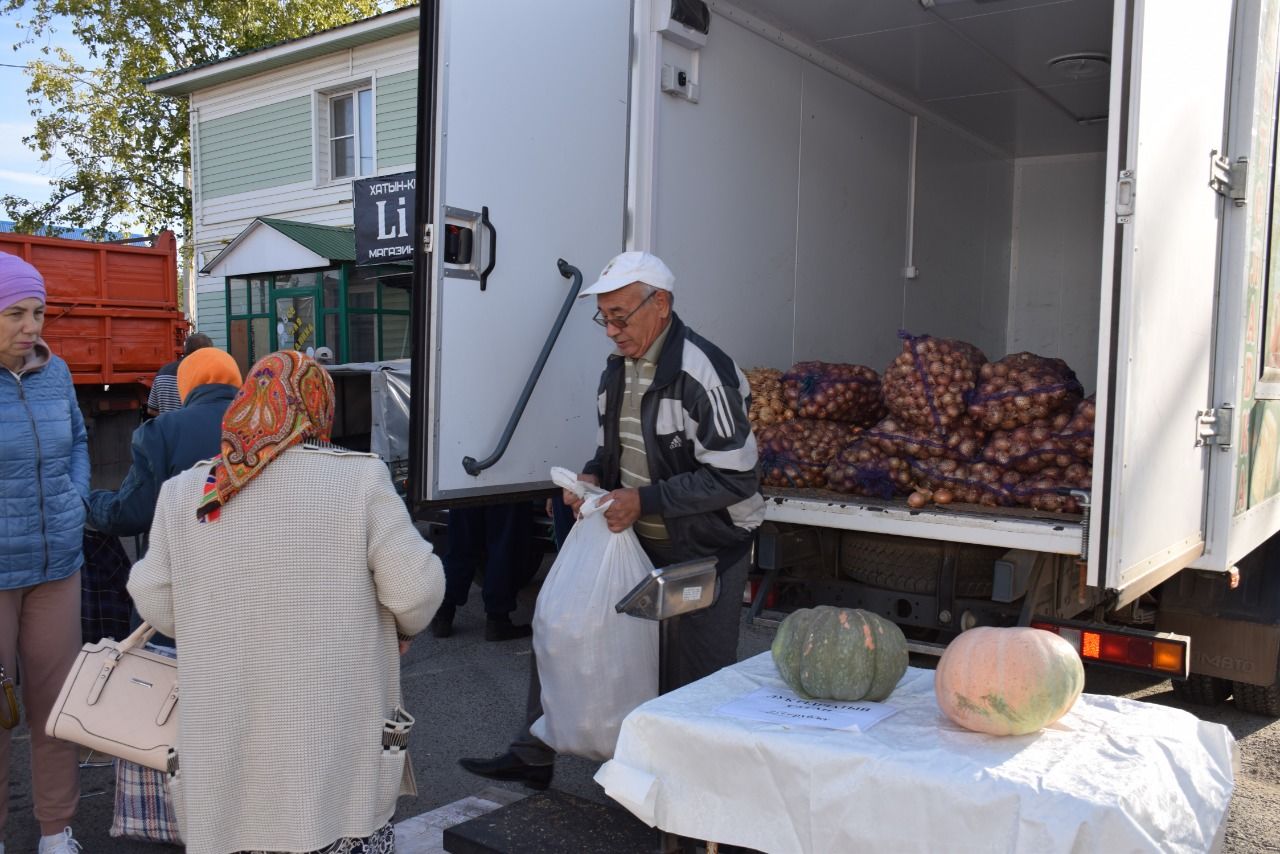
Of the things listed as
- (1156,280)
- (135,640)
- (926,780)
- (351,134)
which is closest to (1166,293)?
(1156,280)

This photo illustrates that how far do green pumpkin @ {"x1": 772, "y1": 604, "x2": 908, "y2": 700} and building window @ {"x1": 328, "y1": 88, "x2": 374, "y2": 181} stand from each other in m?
17.3

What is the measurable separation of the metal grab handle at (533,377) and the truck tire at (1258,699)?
333cm

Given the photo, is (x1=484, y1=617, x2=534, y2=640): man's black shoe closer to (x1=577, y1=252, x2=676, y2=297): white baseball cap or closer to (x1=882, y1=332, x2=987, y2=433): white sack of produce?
(x1=882, y1=332, x2=987, y2=433): white sack of produce

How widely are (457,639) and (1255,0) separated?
16.7 feet

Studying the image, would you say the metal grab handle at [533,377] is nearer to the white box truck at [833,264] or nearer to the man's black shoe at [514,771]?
the white box truck at [833,264]

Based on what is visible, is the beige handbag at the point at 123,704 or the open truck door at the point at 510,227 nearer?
the beige handbag at the point at 123,704

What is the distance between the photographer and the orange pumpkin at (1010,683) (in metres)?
1.87

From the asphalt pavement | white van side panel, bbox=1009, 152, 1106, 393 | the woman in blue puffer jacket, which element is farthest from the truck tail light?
white van side panel, bbox=1009, 152, 1106, 393

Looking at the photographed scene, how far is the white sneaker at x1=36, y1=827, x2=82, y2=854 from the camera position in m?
3.45

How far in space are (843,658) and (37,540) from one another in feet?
8.60

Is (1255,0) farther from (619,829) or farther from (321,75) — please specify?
(321,75)

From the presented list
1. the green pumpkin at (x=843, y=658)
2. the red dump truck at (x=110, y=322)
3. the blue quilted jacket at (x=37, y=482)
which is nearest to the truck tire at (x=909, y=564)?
the green pumpkin at (x=843, y=658)

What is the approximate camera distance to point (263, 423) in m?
2.48

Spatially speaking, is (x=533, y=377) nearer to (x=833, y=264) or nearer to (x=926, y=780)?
(x=926, y=780)
